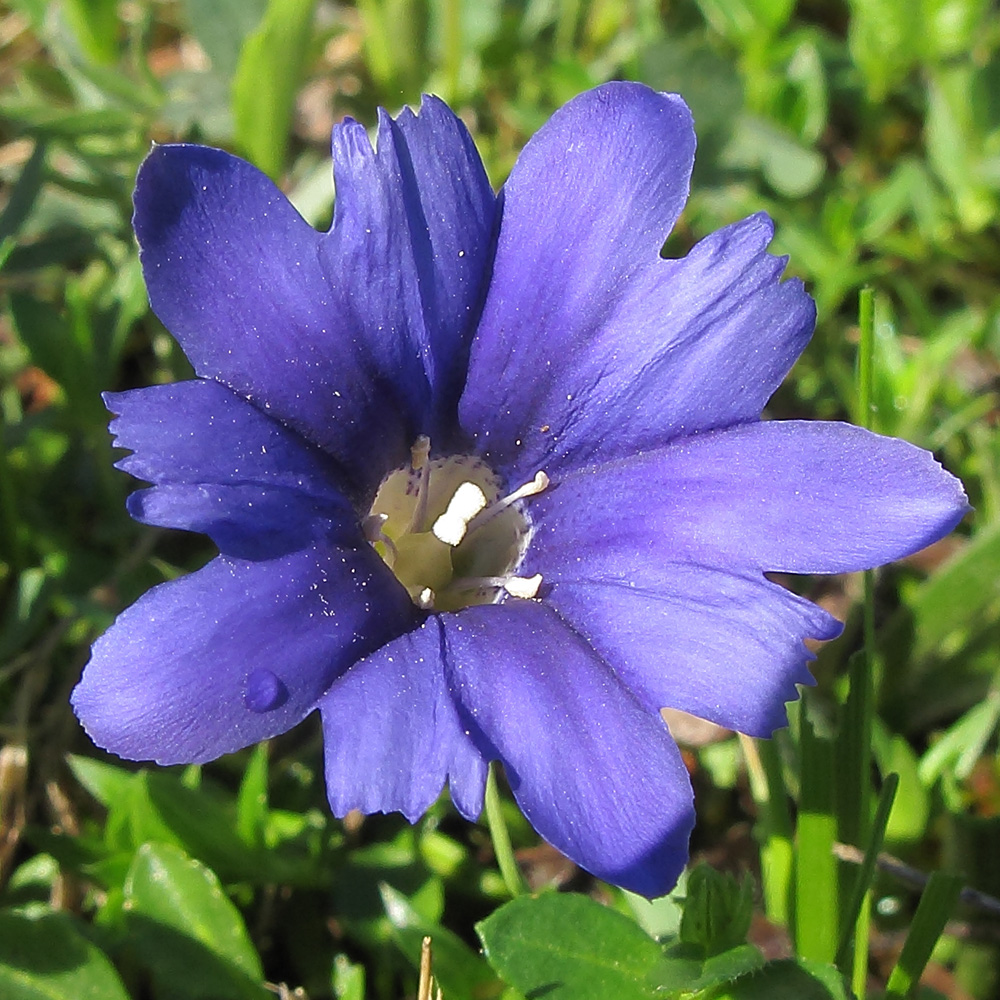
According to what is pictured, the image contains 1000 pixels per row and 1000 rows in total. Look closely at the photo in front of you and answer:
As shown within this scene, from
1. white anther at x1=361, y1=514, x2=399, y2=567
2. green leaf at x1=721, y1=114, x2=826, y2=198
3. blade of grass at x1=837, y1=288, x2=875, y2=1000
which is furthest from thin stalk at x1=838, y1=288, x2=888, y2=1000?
green leaf at x1=721, y1=114, x2=826, y2=198

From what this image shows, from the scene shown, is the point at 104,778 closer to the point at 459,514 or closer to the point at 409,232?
the point at 459,514

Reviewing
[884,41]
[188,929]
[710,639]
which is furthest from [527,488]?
[884,41]

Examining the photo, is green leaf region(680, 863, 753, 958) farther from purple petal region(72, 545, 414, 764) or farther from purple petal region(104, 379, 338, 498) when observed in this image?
purple petal region(104, 379, 338, 498)

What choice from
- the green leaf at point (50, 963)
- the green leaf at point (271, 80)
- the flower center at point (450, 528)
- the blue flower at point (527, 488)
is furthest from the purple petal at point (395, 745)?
the green leaf at point (271, 80)

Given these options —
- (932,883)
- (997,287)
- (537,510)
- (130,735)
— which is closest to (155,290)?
(130,735)

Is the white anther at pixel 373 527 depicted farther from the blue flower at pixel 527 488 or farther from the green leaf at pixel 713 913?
the green leaf at pixel 713 913

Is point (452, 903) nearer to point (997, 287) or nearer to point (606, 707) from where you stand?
point (606, 707)

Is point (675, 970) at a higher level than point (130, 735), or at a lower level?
lower
